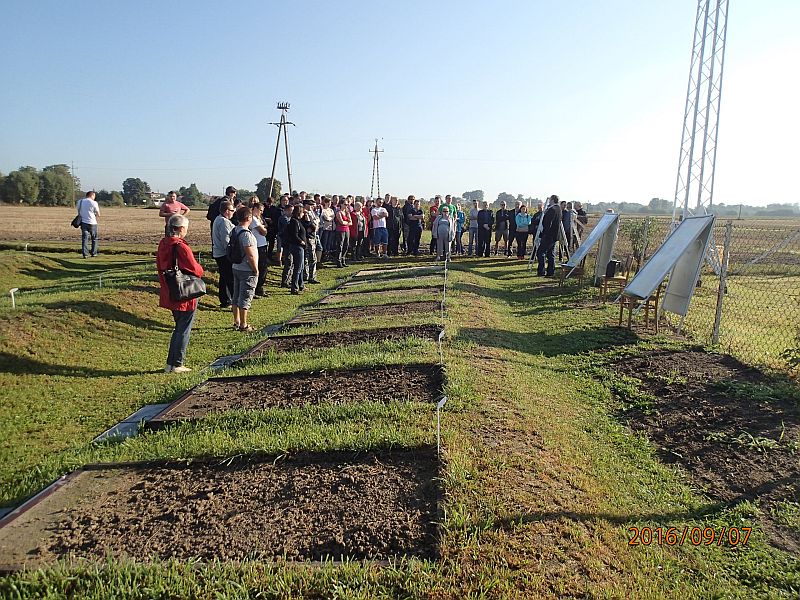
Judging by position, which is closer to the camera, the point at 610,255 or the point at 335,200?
the point at 610,255

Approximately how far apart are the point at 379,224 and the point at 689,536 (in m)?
16.2

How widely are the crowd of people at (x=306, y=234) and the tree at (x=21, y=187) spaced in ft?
219

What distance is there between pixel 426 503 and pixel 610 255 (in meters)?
10.8

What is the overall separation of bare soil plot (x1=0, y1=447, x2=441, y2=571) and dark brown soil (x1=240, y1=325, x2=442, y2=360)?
3360 millimetres

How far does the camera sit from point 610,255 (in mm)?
12883

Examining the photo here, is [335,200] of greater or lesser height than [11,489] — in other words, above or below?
above

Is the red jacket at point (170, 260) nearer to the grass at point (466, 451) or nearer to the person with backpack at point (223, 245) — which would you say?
the grass at point (466, 451)

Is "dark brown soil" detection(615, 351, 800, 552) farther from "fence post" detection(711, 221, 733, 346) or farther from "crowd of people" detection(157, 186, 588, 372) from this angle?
"crowd of people" detection(157, 186, 588, 372)

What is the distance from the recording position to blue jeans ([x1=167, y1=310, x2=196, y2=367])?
689 centimetres

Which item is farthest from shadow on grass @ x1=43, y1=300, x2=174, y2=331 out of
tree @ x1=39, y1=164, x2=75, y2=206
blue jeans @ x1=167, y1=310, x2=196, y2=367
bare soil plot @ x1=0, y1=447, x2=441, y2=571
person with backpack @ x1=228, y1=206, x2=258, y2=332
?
tree @ x1=39, y1=164, x2=75, y2=206

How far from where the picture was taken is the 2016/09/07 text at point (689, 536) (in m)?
3.36

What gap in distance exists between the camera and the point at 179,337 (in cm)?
691

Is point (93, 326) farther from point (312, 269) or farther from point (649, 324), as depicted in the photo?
point (649, 324)

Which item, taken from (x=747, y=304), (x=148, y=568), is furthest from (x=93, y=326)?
(x=747, y=304)
